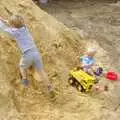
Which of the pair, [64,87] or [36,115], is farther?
[64,87]

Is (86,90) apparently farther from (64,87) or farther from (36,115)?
(36,115)

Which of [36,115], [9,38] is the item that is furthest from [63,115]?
[9,38]

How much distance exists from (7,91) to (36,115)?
55 centimetres

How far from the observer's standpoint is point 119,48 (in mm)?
10461

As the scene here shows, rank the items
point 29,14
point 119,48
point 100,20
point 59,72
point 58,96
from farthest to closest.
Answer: point 100,20 → point 119,48 → point 29,14 → point 59,72 → point 58,96

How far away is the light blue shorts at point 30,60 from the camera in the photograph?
688 centimetres

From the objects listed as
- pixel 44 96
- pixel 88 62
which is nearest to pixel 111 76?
pixel 88 62

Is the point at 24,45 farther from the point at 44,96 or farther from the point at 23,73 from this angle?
the point at 44,96

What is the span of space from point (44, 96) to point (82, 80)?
0.77 meters

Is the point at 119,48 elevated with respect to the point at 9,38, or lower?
lower

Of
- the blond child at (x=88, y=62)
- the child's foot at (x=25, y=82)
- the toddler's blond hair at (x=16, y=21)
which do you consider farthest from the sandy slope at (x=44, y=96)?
the toddler's blond hair at (x=16, y=21)

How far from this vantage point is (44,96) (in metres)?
7.29

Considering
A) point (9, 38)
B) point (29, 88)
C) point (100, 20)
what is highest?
point (9, 38)

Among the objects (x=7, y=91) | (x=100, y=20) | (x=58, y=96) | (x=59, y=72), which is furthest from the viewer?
(x=100, y=20)
